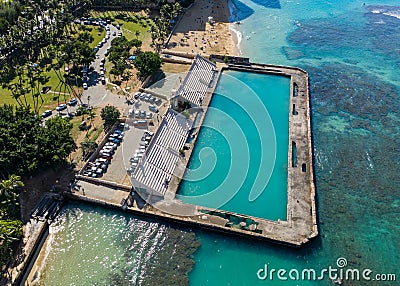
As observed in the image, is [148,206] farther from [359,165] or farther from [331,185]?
[359,165]

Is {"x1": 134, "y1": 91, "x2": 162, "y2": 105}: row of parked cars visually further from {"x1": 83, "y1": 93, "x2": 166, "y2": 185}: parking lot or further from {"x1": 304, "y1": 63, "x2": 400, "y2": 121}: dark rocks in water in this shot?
{"x1": 304, "y1": 63, "x2": 400, "y2": 121}: dark rocks in water

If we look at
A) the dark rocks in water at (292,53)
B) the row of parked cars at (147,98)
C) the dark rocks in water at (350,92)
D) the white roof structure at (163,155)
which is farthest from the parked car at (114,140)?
the dark rocks in water at (292,53)

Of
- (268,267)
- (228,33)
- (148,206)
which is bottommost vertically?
(268,267)

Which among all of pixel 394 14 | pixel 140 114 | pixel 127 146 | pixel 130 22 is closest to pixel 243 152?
pixel 127 146

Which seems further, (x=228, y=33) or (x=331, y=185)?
(x=228, y=33)

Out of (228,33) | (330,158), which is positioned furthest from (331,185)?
(228,33)

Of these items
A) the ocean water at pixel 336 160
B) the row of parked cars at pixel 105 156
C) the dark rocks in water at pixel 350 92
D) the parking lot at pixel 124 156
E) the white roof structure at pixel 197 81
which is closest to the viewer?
the ocean water at pixel 336 160

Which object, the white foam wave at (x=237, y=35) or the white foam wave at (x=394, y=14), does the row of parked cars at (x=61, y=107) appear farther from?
the white foam wave at (x=394, y=14)

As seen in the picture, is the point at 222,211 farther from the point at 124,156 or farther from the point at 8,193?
the point at 8,193
